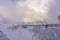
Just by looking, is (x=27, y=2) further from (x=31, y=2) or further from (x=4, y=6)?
(x=4, y=6)

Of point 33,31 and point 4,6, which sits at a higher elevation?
point 4,6

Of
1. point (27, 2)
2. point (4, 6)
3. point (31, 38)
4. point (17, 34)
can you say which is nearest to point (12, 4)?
point (4, 6)

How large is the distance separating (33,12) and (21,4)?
22 cm

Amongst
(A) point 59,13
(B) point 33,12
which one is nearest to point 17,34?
(B) point 33,12

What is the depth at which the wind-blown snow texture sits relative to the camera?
1645 mm

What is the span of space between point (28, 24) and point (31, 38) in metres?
0.22

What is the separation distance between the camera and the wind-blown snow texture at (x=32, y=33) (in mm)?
1645

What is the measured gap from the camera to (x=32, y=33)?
5.45ft

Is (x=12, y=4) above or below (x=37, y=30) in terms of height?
above

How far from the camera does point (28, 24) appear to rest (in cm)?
165

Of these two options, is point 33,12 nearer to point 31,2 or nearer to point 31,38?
point 31,2

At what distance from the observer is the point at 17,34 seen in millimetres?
1652

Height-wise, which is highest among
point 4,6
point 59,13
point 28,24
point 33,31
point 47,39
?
point 4,6

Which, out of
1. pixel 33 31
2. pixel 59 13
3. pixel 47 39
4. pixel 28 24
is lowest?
pixel 47 39
